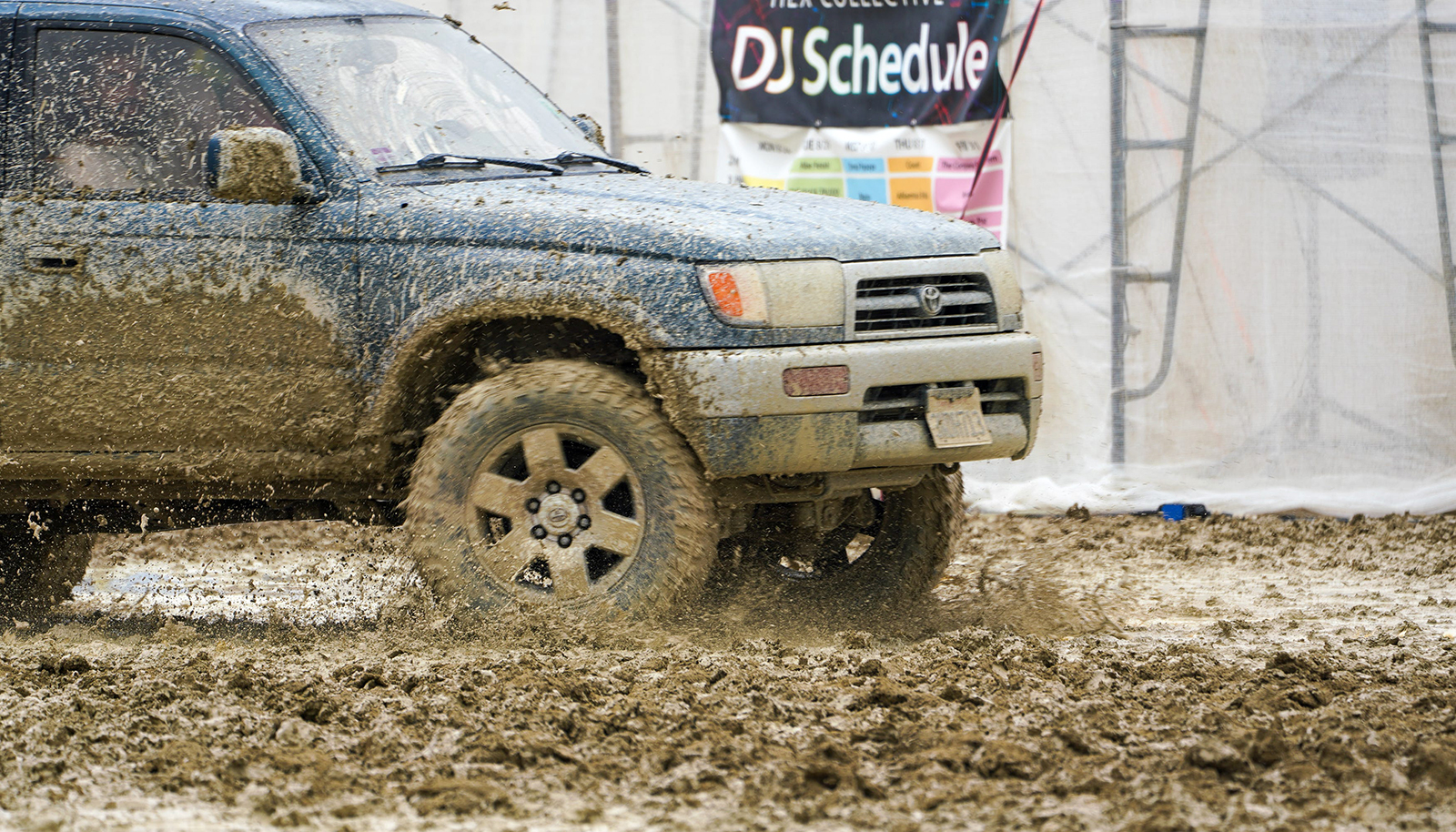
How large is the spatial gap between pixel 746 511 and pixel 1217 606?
6.73 ft

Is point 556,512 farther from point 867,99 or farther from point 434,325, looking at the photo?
point 867,99

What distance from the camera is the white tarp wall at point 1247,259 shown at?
28.4 feet

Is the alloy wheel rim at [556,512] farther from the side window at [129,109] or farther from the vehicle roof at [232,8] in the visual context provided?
the vehicle roof at [232,8]

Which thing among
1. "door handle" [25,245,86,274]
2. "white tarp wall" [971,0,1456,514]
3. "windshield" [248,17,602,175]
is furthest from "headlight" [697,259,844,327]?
"white tarp wall" [971,0,1456,514]

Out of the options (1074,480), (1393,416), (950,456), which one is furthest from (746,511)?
(1393,416)

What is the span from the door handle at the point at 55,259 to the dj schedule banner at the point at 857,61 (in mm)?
4658

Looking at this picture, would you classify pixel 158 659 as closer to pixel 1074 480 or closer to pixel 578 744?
pixel 578 744

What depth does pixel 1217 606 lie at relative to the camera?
622 centimetres

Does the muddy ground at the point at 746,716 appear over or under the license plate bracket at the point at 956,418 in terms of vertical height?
under

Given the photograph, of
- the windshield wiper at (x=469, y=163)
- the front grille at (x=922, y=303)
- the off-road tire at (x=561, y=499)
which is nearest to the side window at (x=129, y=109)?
the windshield wiper at (x=469, y=163)

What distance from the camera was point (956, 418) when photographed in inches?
196

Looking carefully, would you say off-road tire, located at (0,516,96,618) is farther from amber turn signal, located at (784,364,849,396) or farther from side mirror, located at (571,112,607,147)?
amber turn signal, located at (784,364,849,396)

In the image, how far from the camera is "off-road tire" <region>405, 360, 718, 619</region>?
16.0ft

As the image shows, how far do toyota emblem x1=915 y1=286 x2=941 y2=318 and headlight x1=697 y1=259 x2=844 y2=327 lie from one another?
276 millimetres
